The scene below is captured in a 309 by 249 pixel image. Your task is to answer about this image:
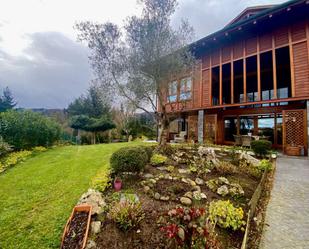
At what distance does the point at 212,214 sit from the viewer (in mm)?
3012

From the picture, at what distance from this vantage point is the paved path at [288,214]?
9.16ft

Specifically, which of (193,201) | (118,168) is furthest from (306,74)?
(118,168)

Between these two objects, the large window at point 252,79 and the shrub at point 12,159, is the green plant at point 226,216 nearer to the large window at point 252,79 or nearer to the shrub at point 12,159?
the shrub at point 12,159

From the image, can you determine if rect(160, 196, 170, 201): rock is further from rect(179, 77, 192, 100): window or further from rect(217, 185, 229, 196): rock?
rect(179, 77, 192, 100): window

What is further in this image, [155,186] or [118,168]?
[118,168]

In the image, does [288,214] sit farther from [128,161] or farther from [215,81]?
[215,81]

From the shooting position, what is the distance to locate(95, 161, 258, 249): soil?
2500 millimetres

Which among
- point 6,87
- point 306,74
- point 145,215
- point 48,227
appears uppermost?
point 6,87

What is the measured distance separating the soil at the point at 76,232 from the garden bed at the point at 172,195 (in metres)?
0.26

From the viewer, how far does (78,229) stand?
278cm

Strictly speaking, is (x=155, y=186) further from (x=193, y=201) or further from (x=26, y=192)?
(x=26, y=192)

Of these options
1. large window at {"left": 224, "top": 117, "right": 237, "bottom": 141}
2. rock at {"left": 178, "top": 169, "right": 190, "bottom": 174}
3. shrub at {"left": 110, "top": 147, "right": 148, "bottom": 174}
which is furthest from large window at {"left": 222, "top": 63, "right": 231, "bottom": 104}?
shrub at {"left": 110, "top": 147, "right": 148, "bottom": 174}

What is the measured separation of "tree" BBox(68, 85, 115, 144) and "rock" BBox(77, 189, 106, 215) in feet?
38.5

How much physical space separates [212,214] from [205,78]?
11.5 meters
